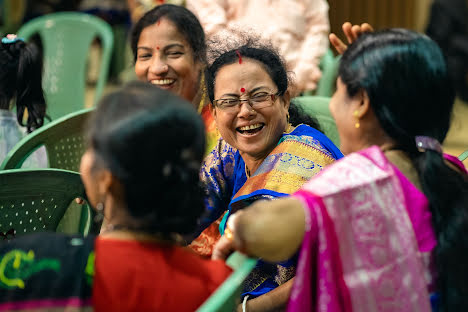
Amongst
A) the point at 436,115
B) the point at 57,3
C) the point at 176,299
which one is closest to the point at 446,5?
the point at 57,3

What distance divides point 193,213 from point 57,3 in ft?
22.7

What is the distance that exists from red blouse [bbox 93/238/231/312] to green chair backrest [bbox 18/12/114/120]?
2928 millimetres

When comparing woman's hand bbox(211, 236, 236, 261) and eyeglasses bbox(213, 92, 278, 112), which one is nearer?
woman's hand bbox(211, 236, 236, 261)

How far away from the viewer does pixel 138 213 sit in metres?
1.23

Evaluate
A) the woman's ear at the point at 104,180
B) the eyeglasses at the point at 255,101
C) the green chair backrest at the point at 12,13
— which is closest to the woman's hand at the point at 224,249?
the woman's ear at the point at 104,180

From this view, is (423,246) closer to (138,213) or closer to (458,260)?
(458,260)

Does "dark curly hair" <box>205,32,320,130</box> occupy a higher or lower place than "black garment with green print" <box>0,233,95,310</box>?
higher

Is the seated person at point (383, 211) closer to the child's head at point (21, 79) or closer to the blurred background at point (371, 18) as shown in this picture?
the child's head at point (21, 79)

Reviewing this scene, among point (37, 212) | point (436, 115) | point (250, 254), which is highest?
point (436, 115)

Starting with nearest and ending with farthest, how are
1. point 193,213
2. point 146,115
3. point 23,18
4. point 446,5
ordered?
point 146,115 → point 193,213 → point 446,5 → point 23,18

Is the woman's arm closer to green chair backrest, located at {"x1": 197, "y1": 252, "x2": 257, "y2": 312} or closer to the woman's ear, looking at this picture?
green chair backrest, located at {"x1": 197, "y1": 252, "x2": 257, "y2": 312}

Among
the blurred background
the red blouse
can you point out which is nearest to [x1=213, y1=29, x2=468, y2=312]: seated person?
the red blouse

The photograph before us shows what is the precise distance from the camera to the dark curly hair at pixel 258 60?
6.67 ft

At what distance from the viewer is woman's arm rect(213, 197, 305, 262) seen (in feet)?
3.98
